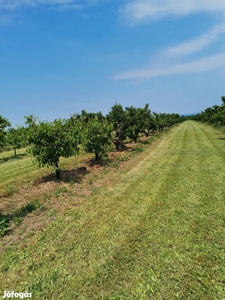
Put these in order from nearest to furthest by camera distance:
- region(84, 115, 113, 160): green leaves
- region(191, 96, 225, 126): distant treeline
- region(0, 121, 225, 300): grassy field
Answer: region(0, 121, 225, 300): grassy field
region(84, 115, 113, 160): green leaves
region(191, 96, 225, 126): distant treeline

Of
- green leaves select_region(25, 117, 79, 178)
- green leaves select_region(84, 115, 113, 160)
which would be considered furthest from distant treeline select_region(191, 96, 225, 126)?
green leaves select_region(25, 117, 79, 178)

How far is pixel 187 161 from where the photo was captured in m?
14.6

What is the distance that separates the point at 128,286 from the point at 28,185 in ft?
29.7

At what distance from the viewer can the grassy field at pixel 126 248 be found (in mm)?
4008

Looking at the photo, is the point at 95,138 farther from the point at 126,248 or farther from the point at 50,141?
the point at 126,248

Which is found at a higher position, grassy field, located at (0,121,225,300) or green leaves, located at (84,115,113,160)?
green leaves, located at (84,115,113,160)

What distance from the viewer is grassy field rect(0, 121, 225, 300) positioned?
4.01 metres

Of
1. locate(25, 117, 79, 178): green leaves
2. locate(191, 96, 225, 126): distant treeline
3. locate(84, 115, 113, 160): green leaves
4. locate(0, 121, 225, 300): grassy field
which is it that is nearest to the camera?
locate(0, 121, 225, 300): grassy field

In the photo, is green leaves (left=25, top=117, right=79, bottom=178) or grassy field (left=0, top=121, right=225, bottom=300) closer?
grassy field (left=0, top=121, right=225, bottom=300)

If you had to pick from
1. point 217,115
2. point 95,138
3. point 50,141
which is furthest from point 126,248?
point 217,115

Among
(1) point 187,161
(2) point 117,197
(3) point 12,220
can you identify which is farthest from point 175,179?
(3) point 12,220

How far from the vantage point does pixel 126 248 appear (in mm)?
5176

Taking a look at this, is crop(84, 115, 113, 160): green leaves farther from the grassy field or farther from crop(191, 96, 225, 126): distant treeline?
crop(191, 96, 225, 126): distant treeline

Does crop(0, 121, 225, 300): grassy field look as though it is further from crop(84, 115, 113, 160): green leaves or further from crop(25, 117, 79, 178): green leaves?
crop(84, 115, 113, 160): green leaves
